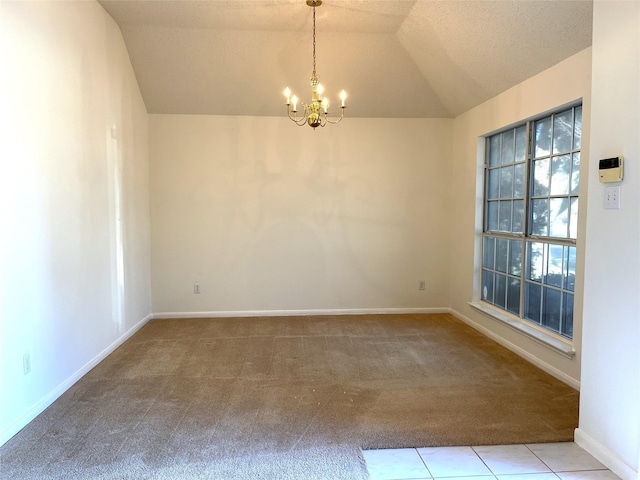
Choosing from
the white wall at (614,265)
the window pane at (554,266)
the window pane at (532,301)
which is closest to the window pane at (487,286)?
the window pane at (532,301)

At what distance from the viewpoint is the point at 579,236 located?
2.82 m

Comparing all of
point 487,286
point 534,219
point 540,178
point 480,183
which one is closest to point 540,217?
point 534,219

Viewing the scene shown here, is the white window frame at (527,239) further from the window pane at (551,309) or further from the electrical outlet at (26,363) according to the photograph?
the electrical outlet at (26,363)

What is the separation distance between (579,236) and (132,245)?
4.00 meters

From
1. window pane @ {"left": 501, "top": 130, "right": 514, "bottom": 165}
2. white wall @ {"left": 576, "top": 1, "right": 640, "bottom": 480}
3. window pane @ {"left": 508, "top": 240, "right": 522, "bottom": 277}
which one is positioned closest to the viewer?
white wall @ {"left": 576, "top": 1, "right": 640, "bottom": 480}

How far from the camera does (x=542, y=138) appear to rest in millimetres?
3369

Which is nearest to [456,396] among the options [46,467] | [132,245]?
[46,467]

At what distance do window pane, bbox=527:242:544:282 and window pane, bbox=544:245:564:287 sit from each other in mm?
82

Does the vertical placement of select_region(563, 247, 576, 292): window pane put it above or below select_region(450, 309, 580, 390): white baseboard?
above

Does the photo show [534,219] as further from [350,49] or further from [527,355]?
[350,49]

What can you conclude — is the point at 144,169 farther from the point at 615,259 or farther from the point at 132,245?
the point at 615,259

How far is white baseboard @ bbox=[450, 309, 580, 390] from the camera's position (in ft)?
9.46

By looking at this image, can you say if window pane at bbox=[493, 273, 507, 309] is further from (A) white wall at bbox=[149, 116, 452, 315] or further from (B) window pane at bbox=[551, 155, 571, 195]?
(B) window pane at bbox=[551, 155, 571, 195]

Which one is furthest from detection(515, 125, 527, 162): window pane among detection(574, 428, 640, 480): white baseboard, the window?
detection(574, 428, 640, 480): white baseboard
